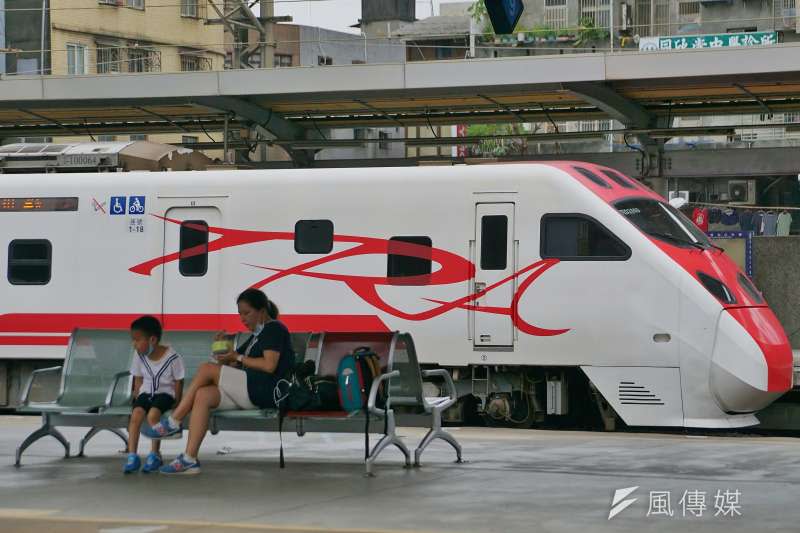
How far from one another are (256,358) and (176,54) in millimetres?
49429

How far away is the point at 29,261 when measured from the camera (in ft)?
59.5

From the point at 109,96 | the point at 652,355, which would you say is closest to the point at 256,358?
the point at 652,355

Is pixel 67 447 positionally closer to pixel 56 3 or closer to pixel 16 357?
pixel 16 357

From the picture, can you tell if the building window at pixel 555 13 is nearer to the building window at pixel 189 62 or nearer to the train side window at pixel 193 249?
the building window at pixel 189 62

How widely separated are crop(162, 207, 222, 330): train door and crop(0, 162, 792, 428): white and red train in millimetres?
21

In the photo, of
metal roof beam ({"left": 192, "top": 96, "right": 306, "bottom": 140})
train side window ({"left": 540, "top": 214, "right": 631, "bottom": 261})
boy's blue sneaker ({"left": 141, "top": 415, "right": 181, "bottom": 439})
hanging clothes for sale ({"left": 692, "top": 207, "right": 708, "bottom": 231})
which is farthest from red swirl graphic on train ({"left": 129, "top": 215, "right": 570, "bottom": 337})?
hanging clothes for sale ({"left": 692, "top": 207, "right": 708, "bottom": 231})

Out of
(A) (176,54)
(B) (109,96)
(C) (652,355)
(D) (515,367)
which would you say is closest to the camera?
(C) (652,355)

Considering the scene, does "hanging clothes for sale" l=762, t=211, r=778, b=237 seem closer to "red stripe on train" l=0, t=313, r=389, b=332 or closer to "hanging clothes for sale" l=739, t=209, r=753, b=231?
"hanging clothes for sale" l=739, t=209, r=753, b=231

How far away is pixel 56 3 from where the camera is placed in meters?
54.7

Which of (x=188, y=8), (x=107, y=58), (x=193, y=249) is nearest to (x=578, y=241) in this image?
(x=193, y=249)

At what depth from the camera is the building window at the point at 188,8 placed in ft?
197

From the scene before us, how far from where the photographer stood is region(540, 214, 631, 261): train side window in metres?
15.7

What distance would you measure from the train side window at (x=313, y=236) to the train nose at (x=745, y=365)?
4.65m

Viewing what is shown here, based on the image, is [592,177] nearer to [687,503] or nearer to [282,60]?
[687,503]
